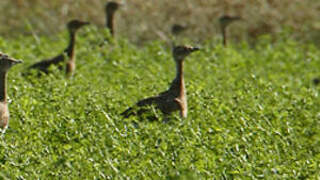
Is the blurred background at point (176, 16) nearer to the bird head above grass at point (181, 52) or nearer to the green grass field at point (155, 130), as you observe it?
the green grass field at point (155, 130)

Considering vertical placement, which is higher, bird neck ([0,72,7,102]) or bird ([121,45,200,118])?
bird neck ([0,72,7,102])

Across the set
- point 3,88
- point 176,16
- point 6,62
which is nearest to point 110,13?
point 176,16

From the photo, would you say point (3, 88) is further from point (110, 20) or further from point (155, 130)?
→ point (110, 20)

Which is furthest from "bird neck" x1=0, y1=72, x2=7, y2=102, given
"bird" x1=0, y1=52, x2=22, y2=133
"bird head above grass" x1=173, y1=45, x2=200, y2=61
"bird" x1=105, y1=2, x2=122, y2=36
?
"bird" x1=105, y1=2, x2=122, y2=36

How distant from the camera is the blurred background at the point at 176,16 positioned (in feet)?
54.2

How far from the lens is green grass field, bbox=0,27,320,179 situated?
6.48 meters

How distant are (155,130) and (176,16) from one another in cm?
982

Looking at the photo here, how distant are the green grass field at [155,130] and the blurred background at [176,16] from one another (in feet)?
15.0

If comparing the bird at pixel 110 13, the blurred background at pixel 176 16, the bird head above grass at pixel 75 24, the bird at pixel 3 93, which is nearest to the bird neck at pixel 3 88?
the bird at pixel 3 93

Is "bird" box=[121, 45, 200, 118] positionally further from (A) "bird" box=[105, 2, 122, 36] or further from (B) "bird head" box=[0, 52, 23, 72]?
(A) "bird" box=[105, 2, 122, 36]

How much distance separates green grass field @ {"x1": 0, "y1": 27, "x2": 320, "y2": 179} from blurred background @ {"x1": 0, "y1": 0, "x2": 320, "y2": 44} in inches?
181

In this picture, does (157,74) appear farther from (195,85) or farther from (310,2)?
(310,2)

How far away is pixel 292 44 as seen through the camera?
574 inches

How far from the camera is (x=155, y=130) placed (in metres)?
7.35
